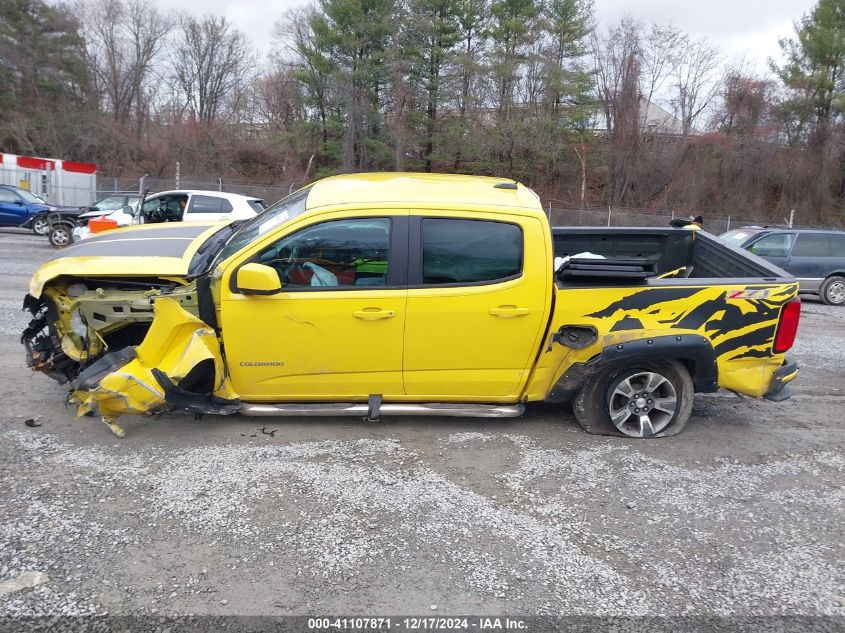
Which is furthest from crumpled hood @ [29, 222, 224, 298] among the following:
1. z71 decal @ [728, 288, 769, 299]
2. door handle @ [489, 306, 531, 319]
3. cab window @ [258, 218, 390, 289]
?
z71 decal @ [728, 288, 769, 299]

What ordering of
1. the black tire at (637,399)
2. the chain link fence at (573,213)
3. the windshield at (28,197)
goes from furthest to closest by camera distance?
the chain link fence at (573,213) < the windshield at (28,197) < the black tire at (637,399)

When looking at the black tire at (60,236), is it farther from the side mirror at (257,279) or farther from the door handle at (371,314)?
the door handle at (371,314)

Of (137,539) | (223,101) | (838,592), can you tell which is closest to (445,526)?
(137,539)

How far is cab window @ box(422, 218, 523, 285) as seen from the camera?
430 centimetres

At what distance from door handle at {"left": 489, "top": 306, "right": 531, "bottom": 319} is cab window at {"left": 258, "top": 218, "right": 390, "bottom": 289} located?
82cm

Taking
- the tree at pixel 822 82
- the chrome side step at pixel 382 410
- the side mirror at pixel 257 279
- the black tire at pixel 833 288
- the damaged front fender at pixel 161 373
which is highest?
the tree at pixel 822 82

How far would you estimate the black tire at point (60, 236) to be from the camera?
16.8m

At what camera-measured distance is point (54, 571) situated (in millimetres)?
2891

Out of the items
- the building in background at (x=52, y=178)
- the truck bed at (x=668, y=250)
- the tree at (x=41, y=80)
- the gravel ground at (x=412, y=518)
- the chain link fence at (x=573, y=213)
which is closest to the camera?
the gravel ground at (x=412, y=518)

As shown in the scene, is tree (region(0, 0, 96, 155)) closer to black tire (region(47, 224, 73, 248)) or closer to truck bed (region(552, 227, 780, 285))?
black tire (region(47, 224, 73, 248))

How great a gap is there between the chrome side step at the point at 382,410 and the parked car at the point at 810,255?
10.2 m

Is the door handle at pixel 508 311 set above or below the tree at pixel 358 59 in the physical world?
below

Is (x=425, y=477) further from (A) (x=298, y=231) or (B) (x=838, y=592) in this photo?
(B) (x=838, y=592)

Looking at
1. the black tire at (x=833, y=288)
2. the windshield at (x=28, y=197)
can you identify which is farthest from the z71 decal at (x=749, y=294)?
the windshield at (x=28, y=197)
